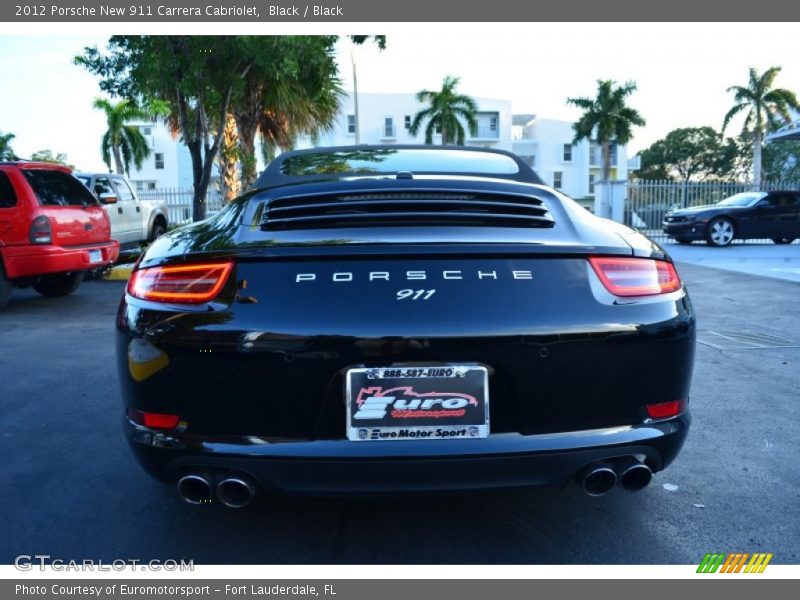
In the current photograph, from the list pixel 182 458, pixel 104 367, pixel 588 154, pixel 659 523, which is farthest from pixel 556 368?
pixel 588 154

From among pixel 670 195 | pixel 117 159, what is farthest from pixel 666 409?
pixel 117 159

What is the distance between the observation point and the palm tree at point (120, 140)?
43.8 m

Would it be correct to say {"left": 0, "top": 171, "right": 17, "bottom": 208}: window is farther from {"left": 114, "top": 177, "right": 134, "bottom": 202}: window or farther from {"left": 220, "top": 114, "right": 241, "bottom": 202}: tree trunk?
{"left": 220, "top": 114, "right": 241, "bottom": 202}: tree trunk

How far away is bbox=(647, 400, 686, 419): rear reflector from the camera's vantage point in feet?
7.71

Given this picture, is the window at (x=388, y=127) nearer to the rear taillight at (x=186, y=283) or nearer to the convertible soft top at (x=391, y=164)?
the convertible soft top at (x=391, y=164)

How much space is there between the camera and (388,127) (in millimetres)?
57875

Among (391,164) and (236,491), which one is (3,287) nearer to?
(391,164)

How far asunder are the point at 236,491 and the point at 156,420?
351 millimetres

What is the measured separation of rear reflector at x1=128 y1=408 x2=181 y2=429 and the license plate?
0.58m

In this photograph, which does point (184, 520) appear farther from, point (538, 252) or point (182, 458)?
point (538, 252)

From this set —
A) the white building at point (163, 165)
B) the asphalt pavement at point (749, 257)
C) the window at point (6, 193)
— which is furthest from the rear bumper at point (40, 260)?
the white building at point (163, 165)
